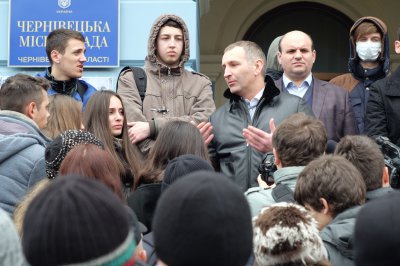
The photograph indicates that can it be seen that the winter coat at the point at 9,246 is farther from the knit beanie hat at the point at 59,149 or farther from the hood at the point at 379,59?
the hood at the point at 379,59

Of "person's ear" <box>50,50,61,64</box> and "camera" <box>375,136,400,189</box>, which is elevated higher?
"person's ear" <box>50,50,61,64</box>

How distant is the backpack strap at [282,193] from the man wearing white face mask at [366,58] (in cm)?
193

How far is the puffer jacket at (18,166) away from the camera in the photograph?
3.84 meters

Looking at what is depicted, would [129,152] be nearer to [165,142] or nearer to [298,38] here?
[165,142]

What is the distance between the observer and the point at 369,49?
5383 millimetres

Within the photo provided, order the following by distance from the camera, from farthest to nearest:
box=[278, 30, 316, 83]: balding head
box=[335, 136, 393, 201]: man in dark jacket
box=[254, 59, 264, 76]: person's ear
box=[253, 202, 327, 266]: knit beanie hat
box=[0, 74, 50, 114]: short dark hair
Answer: box=[278, 30, 316, 83]: balding head < box=[254, 59, 264, 76]: person's ear < box=[0, 74, 50, 114]: short dark hair < box=[335, 136, 393, 201]: man in dark jacket < box=[253, 202, 327, 266]: knit beanie hat

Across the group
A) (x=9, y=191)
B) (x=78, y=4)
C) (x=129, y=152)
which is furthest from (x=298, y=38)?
(x=9, y=191)

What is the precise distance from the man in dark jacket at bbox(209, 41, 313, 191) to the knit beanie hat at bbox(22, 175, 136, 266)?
2553 mm

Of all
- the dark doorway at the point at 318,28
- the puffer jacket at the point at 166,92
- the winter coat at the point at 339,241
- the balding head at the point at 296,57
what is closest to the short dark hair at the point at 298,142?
the winter coat at the point at 339,241

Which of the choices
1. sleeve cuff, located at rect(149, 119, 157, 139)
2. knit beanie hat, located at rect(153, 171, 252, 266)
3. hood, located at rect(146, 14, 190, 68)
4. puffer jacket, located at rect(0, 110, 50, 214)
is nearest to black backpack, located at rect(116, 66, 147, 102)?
hood, located at rect(146, 14, 190, 68)

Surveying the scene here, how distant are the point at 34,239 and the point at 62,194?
0.42ft

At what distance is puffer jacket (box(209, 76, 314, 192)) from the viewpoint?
4.71m

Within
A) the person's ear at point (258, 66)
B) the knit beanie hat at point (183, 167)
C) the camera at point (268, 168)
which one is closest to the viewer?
the knit beanie hat at point (183, 167)

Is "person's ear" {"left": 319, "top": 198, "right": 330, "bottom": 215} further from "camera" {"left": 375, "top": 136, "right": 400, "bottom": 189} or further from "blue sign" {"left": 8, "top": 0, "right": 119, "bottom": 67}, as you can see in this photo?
"blue sign" {"left": 8, "top": 0, "right": 119, "bottom": 67}
